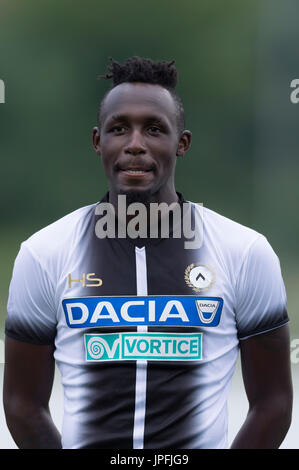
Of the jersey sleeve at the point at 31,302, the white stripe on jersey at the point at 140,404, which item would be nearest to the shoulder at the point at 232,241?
the white stripe on jersey at the point at 140,404

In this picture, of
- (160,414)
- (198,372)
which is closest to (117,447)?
(160,414)

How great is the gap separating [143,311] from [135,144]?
2.07ft

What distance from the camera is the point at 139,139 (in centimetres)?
267

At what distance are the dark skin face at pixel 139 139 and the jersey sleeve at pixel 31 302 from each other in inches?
17.1

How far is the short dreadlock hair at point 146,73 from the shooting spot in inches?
109

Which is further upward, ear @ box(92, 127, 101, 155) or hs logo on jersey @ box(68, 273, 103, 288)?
ear @ box(92, 127, 101, 155)

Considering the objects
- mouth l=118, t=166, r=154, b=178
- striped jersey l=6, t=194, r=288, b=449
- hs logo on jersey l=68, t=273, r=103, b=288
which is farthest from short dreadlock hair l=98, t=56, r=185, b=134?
hs logo on jersey l=68, t=273, r=103, b=288

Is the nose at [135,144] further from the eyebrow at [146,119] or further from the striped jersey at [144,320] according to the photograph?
the striped jersey at [144,320]

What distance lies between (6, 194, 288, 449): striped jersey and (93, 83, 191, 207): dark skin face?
243 millimetres

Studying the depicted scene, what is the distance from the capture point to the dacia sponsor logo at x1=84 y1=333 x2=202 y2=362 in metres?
2.68

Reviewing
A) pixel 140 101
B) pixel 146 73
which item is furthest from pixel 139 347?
pixel 146 73

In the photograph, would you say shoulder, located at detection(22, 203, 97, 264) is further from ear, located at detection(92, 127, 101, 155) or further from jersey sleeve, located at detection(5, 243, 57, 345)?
ear, located at detection(92, 127, 101, 155)

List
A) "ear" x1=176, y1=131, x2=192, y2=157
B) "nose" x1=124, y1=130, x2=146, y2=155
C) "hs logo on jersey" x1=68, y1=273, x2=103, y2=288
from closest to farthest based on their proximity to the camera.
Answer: "nose" x1=124, y1=130, x2=146, y2=155 < "hs logo on jersey" x1=68, y1=273, x2=103, y2=288 < "ear" x1=176, y1=131, x2=192, y2=157
